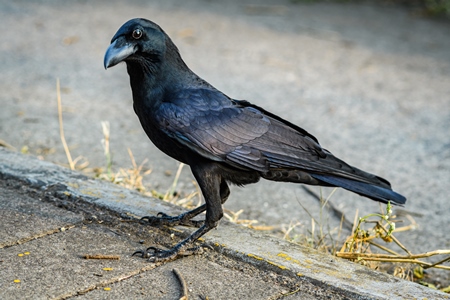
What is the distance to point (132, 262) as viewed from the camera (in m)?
2.80

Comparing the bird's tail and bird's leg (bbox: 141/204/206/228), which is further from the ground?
the bird's tail

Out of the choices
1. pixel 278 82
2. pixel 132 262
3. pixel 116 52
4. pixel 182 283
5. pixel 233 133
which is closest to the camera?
pixel 182 283

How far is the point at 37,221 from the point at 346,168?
1.40 m

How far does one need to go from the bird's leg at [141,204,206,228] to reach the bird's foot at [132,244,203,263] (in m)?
0.29

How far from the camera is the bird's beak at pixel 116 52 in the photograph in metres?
2.96

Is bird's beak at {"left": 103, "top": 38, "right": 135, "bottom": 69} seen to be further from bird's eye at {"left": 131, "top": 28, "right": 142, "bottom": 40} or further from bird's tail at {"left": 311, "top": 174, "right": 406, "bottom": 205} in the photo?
bird's tail at {"left": 311, "top": 174, "right": 406, "bottom": 205}

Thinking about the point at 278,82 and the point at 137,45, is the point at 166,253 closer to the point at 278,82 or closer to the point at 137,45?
the point at 137,45

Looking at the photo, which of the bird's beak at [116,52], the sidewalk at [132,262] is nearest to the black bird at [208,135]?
the bird's beak at [116,52]

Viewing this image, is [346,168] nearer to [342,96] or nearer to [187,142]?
[187,142]

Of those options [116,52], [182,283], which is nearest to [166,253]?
[182,283]

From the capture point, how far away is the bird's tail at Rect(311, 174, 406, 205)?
3195 mm

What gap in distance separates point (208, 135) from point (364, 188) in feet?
2.48

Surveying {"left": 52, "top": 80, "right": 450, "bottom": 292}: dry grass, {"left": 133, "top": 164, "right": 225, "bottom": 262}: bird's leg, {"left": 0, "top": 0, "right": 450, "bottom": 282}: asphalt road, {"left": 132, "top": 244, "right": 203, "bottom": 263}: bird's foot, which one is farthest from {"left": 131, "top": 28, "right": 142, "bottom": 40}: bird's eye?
{"left": 0, "top": 0, "right": 450, "bottom": 282}: asphalt road

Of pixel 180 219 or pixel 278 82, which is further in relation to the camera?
pixel 278 82
